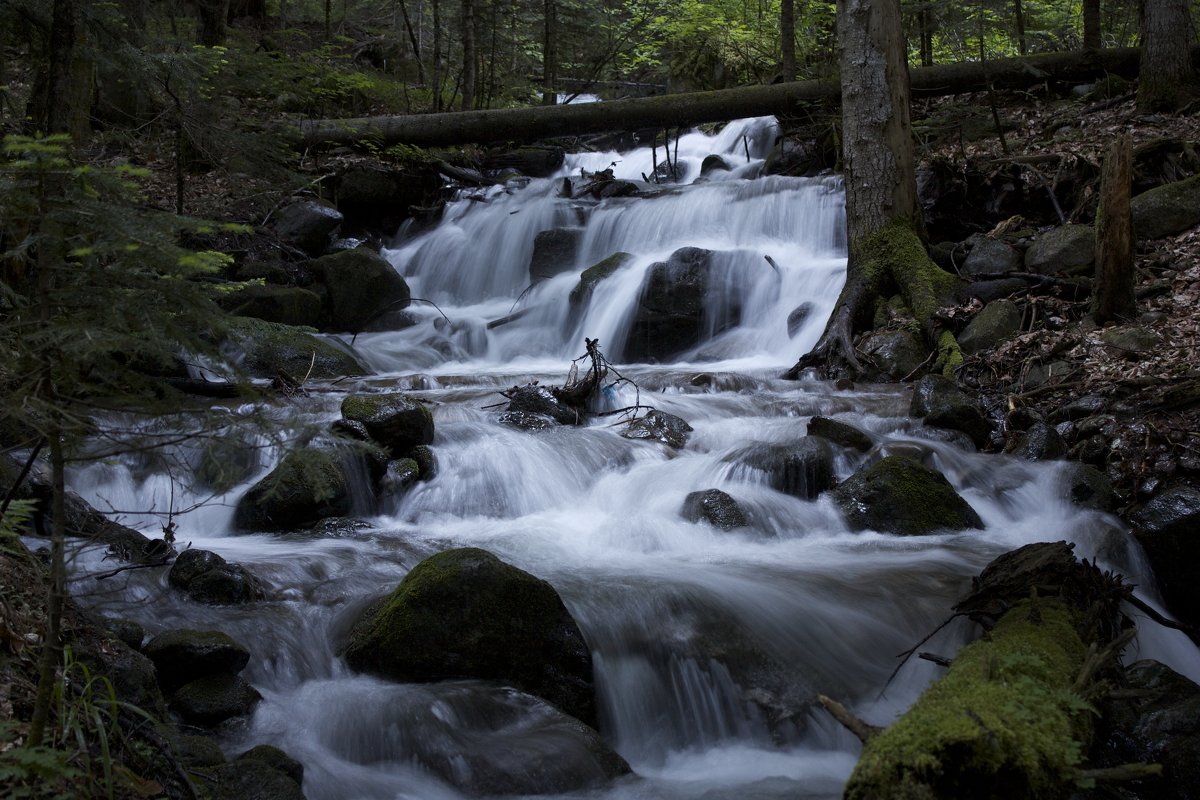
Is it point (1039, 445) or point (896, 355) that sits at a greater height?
point (896, 355)

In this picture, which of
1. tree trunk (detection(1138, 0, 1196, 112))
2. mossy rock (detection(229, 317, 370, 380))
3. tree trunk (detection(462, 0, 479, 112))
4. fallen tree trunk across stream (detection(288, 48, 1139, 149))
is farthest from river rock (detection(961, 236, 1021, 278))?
tree trunk (detection(462, 0, 479, 112))

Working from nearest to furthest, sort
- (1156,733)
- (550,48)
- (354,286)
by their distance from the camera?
(1156,733) → (354,286) → (550,48)

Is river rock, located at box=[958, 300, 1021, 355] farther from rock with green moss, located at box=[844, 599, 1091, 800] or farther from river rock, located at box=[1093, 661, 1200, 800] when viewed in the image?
rock with green moss, located at box=[844, 599, 1091, 800]

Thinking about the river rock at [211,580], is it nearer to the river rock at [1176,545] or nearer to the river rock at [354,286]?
the river rock at [1176,545]

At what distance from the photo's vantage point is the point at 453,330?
13500 mm

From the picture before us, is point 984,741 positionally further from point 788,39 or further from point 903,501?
point 788,39

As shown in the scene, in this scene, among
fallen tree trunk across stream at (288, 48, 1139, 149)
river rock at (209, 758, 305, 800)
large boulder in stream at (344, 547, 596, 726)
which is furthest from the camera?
fallen tree trunk across stream at (288, 48, 1139, 149)

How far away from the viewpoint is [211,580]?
5359 millimetres

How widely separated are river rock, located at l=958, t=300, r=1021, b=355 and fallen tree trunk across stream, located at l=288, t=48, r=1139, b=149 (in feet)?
23.4

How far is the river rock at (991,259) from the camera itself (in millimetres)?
10363

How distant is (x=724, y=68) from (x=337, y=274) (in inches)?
494

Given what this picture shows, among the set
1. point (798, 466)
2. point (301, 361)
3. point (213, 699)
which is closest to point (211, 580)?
point (213, 699)

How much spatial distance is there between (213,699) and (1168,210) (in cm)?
1034

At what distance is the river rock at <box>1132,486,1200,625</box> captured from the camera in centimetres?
597
